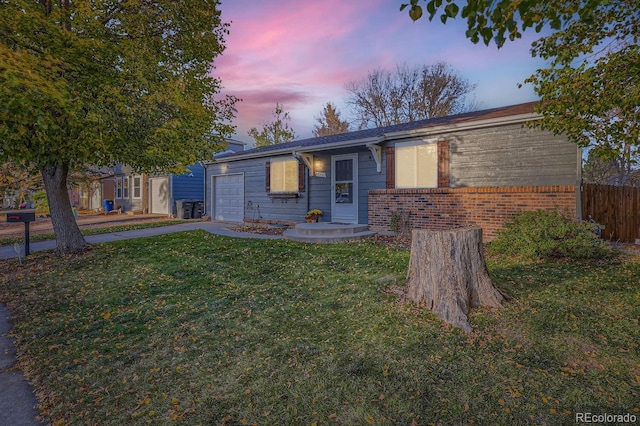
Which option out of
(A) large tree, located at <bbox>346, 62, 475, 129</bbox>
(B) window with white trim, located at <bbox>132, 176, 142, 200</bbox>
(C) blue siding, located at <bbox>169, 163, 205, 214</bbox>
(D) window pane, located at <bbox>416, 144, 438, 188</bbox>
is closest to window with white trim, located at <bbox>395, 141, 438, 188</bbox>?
(D) window pane, located at <bbox>416, 144, 438, 188</bbox>

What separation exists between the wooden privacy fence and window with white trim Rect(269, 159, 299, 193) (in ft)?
27.6

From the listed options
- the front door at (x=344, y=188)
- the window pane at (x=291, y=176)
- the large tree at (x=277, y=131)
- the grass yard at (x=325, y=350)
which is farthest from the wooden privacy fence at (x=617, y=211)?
the large tree at (x=277, y=131)

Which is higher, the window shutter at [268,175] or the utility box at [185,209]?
the window shutter at [268,175]

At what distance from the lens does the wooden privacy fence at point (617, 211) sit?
7914 mm

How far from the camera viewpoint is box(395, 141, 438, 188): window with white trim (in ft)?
29.5

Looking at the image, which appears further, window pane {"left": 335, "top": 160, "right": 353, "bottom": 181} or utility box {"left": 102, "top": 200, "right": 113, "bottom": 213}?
utility box {"left": 102, "top": 200, "right": 113, "bottom": 213}

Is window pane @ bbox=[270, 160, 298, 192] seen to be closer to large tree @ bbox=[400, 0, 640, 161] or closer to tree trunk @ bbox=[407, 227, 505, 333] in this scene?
large tree @ bbox=[400, 0, 640, 161]

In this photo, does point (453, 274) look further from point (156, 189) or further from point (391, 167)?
point (156, 189)

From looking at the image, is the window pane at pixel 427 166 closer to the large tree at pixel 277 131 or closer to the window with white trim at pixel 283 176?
the window with white trim at pixel 283 176

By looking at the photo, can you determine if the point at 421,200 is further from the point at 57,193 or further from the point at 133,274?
the point at 57,193

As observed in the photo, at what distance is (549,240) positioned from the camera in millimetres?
5938

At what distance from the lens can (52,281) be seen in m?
5.97

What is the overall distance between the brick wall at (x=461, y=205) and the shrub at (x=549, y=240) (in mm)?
684

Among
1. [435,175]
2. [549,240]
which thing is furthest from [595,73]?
[435,175]
